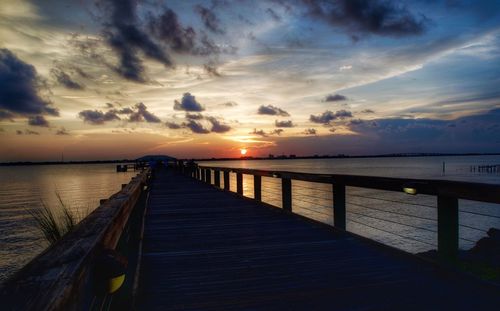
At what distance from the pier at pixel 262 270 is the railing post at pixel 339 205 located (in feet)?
0.06

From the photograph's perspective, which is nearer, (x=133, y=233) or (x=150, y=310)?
(x=150, y=310)

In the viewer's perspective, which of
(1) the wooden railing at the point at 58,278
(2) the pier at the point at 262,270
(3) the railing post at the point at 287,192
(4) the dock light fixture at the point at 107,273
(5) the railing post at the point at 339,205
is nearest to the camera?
(1) the wooden railing at the point at 58,278

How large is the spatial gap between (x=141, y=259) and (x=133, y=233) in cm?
61

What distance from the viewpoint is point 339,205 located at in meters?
6.12

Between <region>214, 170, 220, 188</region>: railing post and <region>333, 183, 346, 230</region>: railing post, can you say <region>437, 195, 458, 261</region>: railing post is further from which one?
<region>214, 170, 220, 188</region>: railing post

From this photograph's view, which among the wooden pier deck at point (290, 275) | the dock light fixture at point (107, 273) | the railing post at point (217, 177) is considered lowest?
the wooden pier deck at point (290, 275)

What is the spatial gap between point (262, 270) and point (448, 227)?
2.07 metres

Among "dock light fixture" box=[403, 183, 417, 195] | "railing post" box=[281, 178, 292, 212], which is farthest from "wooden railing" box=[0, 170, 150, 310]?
"railing post" box=[281, 178, 292, 212]

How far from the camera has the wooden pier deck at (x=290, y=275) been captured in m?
3.34

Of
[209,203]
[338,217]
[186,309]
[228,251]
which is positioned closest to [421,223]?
[209,203]

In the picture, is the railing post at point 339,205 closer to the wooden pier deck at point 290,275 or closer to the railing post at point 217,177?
the wooden pier deck at point 290,275

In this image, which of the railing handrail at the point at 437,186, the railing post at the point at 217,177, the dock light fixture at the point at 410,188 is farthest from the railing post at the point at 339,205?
the railing post at the point at 217,177

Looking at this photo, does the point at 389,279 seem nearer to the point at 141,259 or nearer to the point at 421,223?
the point at 141,259

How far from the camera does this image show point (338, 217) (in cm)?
618
